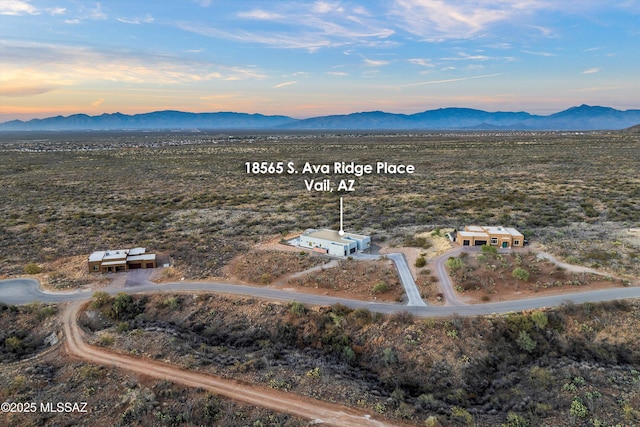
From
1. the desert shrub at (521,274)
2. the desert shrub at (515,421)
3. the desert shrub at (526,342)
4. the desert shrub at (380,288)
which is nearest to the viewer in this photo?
the desert shrub at (515,421)

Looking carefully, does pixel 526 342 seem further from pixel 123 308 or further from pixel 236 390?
pixel 123 308

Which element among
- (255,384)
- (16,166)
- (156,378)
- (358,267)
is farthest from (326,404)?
(16,166)

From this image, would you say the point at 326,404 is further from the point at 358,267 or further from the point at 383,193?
the point at 383,193

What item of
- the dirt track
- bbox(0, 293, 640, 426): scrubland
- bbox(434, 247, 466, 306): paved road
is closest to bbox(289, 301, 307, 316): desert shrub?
bbox(0, 293, 640, 426): scrubland

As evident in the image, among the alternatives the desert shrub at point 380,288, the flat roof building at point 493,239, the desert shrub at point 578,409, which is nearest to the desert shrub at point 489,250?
the flat roof building at point 493,239

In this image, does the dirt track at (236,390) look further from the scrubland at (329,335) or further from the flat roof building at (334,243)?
the flat roof building at (334,243)

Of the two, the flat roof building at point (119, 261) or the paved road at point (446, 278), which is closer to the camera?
the paved road at point (446, 278)
